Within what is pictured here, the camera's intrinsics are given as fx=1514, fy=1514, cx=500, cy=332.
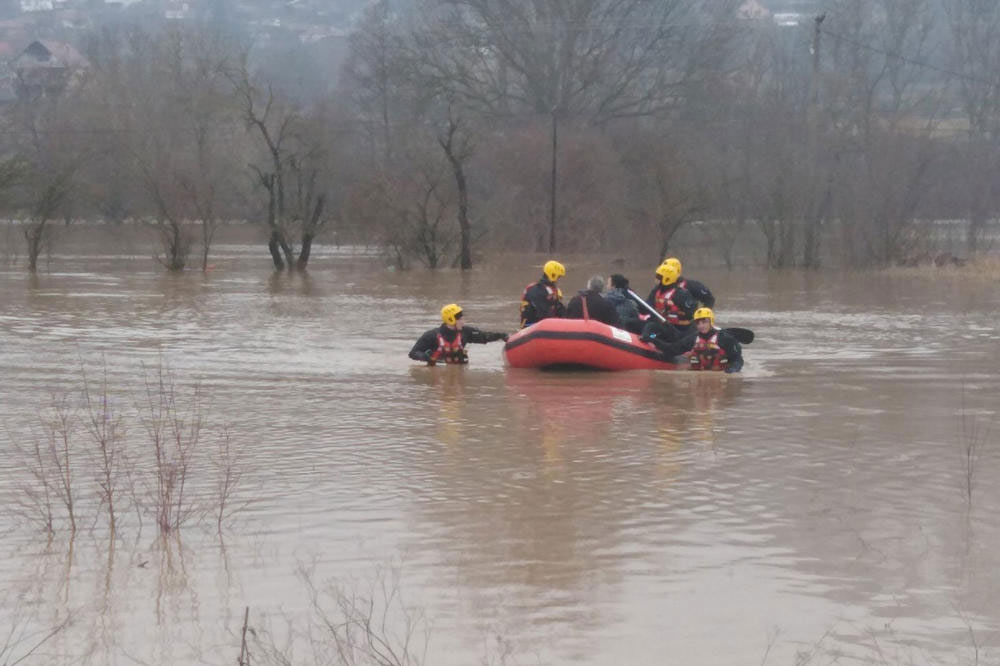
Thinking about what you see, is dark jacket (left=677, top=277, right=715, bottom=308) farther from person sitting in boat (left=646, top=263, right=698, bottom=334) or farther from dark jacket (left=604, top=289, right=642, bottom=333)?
dark jacket (left=604, top=289, right=642, bottom=333)

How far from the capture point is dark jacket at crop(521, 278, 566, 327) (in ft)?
54.5

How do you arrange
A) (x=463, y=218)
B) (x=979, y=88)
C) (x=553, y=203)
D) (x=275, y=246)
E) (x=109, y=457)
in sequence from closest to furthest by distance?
(x=109, y=457)
(x=463, y=218)
(x=275, y=246)
(x=553, y=203)
(x=979, y=88)

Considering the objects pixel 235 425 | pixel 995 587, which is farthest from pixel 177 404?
pixel 995 587

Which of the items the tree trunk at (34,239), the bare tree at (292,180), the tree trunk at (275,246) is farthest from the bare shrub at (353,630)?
the bare tree at (292,180)

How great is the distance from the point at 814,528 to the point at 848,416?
4551 millimetres

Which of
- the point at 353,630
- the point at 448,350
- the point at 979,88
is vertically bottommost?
the point at 353,630

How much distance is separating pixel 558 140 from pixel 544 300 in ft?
111

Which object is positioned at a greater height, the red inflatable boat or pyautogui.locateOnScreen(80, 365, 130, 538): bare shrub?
the red inflatable boat

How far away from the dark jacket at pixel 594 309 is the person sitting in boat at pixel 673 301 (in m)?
0.59

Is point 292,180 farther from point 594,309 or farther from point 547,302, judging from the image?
point 594,309

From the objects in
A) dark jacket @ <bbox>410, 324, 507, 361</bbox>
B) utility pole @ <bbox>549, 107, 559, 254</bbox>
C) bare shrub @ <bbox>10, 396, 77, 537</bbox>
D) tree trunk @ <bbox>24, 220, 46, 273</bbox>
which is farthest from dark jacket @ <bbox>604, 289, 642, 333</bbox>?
utility pole @ <bbox>549, 107, 559, 254</bbox>

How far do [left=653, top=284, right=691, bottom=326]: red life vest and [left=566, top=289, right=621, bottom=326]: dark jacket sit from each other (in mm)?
581

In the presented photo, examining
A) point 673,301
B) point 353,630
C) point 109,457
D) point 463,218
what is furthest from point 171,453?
point 463,218

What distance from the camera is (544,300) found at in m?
16.6
